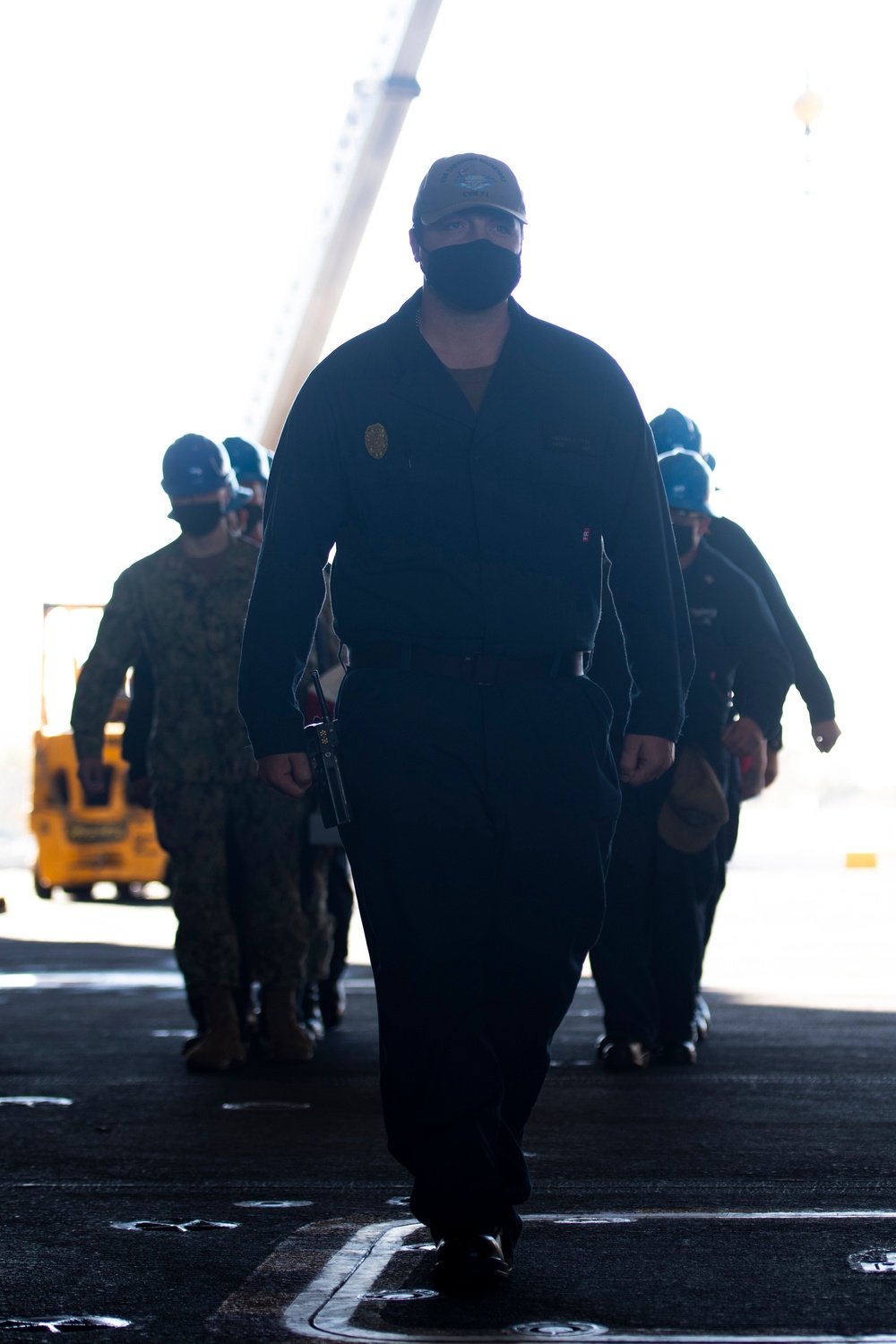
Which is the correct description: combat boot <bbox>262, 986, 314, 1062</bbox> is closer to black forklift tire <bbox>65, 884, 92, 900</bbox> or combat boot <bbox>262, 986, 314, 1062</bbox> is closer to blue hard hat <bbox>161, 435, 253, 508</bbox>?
blue hard hat <bbox>161, 435, 253, 508</bbox>

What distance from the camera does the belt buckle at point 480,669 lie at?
333cm

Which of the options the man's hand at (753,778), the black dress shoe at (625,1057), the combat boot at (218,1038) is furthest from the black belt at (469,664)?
the man's hand at (753,778)

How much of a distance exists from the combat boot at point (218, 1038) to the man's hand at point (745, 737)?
1794mm

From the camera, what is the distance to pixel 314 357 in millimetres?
31922

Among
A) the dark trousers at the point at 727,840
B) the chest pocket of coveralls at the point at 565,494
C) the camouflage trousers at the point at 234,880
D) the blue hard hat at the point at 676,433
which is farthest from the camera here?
the blue hard hat at the point at 676,433

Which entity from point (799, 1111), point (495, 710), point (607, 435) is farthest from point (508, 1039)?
point (799, 1111)

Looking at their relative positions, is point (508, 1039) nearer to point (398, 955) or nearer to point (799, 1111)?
point (398, 955)

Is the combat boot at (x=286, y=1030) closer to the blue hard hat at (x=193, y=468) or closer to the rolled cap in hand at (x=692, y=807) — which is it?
the rolled cap in hand at (x=692, y=807)

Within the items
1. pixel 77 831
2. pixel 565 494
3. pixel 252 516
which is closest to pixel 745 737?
pixel 252 516

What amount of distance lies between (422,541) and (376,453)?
0.63 ft

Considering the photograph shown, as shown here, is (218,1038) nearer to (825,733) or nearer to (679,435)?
(825,733)

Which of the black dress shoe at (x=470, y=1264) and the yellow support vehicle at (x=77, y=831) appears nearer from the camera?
the black dress shoe at (x=470, y=1264)

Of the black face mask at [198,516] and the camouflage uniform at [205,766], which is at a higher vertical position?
the black face mask at [198,516]

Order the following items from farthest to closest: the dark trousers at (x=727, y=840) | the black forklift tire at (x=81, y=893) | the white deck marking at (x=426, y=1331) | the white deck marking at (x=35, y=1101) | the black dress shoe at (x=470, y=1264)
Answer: the black forklift tire at (x=81, y=893) < the dark trousers at (x=727, y=840) < the white deck marking at (x=35, y=1101) < the black dress shoe at (x=470, y=1264) < the white deck marking at (x=426, y=1331)
